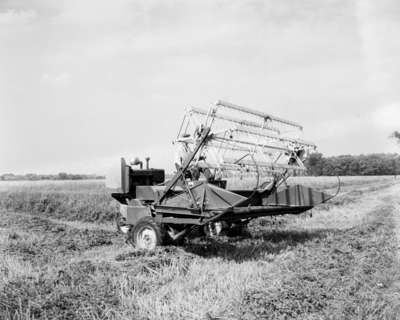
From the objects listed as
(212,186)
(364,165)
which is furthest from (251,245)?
(364,165)

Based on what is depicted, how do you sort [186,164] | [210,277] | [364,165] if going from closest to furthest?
[210,277], [186,164], [364,165]

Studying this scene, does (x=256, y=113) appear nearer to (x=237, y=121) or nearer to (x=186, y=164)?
(x=237, y=121)

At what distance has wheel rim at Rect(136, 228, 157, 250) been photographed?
8367 millimetres

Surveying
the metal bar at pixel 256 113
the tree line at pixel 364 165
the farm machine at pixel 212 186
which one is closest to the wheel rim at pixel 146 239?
the farm machine at pixel 212 186

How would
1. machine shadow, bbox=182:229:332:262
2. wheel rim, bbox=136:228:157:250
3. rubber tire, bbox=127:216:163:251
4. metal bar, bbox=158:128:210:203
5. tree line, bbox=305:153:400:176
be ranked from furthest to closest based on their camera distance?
tree line, bbox=305:153:400:176
wheel rim, bbox=136:228:157:250
rubber tire, bbox=127:216:163:251
machine shadow, bbox=182:229:332:262
metal bar, bbox=158:128:210:203

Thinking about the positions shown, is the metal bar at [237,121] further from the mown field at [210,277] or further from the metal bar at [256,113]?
the mown field at [210,277]

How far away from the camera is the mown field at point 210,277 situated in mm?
4605

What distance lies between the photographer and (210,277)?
608cm

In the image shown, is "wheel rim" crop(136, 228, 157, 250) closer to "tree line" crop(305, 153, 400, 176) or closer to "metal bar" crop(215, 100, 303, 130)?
"metal bar" crop(215, 100, 303, 130)

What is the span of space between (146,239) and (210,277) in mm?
2819

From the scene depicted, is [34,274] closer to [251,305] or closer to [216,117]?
[251,305]

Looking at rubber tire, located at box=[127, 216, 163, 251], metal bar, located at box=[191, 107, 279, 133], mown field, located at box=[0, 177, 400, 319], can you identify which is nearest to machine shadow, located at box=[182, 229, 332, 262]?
mown field, located at box=[0, 177, 400, 319]

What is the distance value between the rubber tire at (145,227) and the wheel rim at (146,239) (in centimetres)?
4

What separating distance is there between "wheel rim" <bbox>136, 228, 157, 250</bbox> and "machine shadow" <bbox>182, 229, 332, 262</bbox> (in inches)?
24.8
